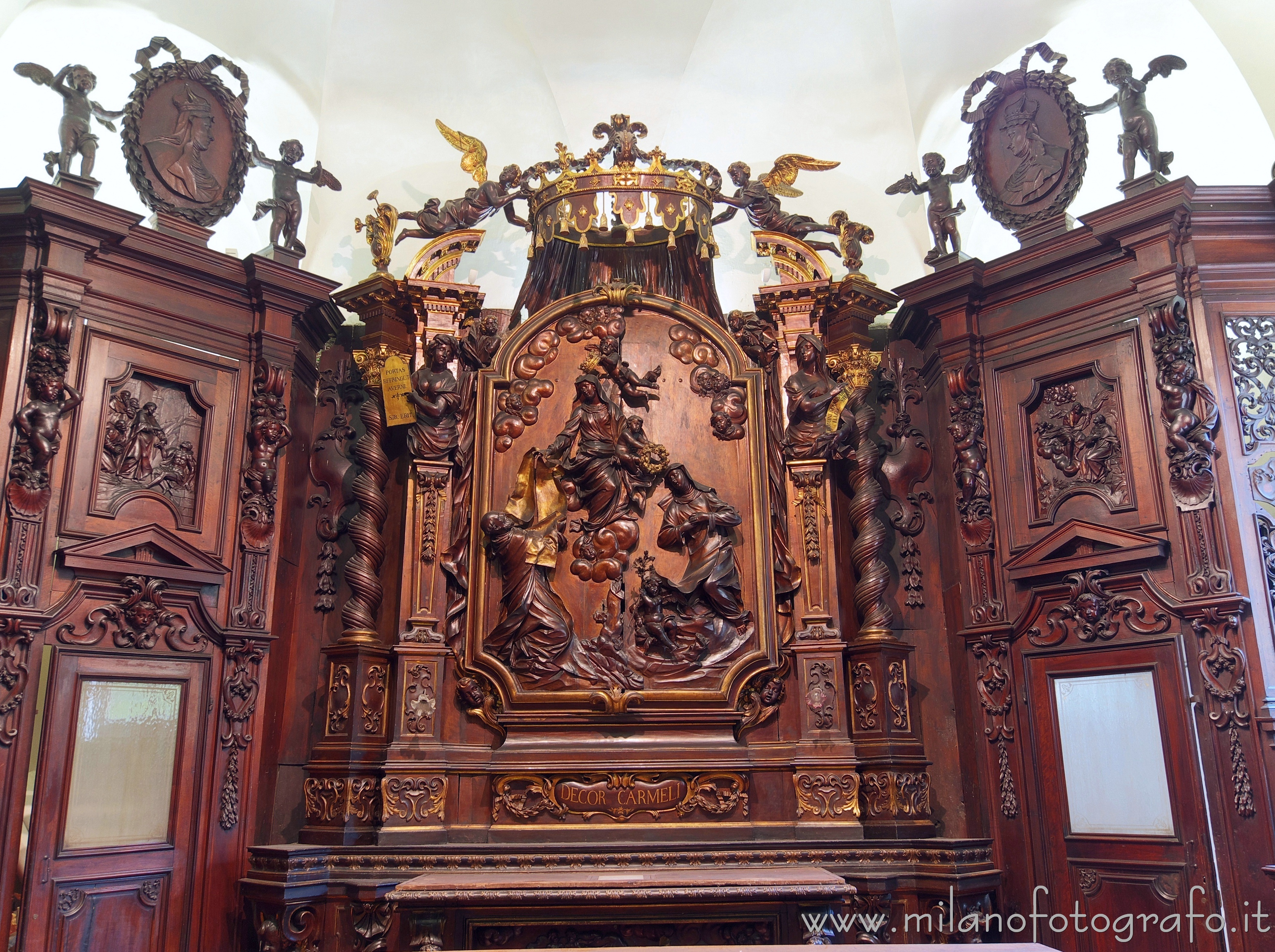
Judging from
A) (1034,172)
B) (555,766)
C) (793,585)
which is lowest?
(555,766)

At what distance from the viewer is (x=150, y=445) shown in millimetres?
7062

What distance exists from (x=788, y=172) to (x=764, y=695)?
396 centimetres

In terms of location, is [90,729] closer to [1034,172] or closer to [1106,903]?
[1106,903]

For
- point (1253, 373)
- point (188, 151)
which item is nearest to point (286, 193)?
point (188, 151)

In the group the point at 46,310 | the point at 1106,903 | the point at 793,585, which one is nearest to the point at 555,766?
the point at 793,585

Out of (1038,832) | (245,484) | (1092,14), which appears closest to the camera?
(1038,832)

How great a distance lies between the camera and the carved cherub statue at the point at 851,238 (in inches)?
326

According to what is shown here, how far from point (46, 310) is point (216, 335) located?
1127mm

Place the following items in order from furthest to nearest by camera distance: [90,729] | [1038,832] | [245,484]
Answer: [245,484] < [1038,832] < [90,729]

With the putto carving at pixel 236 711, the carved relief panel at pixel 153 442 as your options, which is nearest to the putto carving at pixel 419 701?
the putto carving at pixel 236 711

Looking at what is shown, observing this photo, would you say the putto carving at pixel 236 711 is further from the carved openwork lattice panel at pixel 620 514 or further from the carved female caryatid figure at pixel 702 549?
the carved female caryatid figure at pixel 702 549

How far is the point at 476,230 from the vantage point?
8289 mm

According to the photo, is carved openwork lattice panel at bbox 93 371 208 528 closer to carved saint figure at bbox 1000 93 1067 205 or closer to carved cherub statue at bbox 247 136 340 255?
carved cherub statue at bbox 247 136 340 255

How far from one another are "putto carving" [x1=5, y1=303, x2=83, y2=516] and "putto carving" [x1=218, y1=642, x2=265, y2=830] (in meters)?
1.49
